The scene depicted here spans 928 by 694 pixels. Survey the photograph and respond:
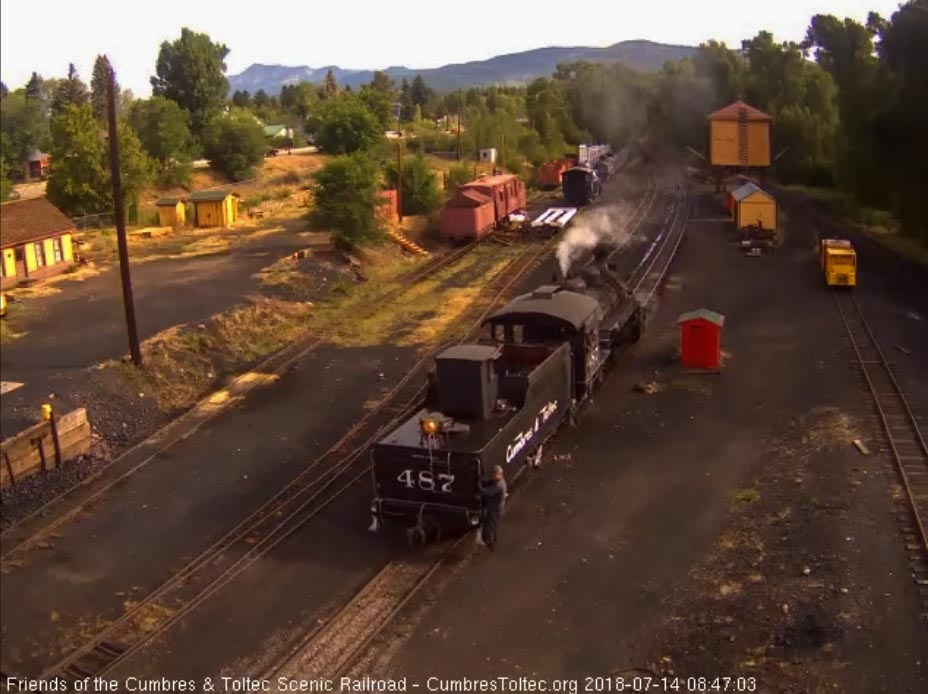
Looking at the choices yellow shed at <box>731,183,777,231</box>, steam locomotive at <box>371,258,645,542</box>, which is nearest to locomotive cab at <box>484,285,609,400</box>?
steam locomotive at <box>371,258,645,542</box>

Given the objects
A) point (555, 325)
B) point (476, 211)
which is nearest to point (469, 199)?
point (476, 211)

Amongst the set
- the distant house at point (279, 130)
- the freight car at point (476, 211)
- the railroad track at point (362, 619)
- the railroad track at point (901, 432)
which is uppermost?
the distant house at point (279, 130)

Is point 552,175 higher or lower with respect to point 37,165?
lower

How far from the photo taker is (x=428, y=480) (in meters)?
13.1

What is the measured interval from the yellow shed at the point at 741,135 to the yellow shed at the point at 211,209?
30.7 metres

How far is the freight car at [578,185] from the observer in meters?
50.5

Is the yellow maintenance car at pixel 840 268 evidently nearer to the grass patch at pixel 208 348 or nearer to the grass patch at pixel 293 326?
the grass patch at pixel 293 326

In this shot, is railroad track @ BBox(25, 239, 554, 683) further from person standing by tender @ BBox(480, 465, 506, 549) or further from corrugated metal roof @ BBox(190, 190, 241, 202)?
corrugated metal roof @ BBox(190, 190, 241, 202)

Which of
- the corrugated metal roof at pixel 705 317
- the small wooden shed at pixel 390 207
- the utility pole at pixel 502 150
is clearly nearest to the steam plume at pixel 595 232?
the corrugated metal roof at pixel 705 317

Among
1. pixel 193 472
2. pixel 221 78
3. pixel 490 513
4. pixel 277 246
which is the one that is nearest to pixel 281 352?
pixel 193 472

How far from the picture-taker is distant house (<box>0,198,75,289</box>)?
31.2m

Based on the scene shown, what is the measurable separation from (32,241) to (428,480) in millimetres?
24888

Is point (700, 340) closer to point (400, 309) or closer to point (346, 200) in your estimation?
point (400, 309)

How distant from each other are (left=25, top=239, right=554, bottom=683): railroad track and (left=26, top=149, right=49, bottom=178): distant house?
5132 centimetres
